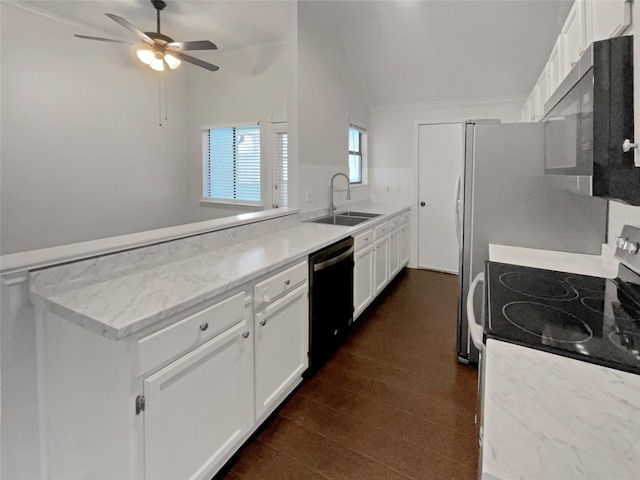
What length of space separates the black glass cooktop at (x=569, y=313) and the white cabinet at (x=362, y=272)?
131cm

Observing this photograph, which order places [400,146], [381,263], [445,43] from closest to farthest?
1. [381,263]
2. [445,43]
3. [400,146]

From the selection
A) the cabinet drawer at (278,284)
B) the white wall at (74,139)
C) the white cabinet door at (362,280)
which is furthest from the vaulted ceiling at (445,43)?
the white wall at (74,139)

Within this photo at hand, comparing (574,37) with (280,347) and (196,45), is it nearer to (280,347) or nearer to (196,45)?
(280,347)

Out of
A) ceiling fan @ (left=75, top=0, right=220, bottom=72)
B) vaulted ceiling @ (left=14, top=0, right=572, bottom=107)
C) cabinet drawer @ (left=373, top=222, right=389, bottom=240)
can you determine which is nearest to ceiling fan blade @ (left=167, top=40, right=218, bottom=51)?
ceiling fan @ (left=75, top=0, right=220, bottom=72)

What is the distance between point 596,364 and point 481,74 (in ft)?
13.8

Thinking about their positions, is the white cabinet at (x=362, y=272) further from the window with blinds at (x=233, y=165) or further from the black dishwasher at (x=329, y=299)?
the window with blinds at (x=233, y=165)

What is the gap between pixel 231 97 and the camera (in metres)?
5.07

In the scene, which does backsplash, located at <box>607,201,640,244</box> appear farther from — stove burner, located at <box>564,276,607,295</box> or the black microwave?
the black microwave

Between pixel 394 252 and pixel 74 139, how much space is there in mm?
3915

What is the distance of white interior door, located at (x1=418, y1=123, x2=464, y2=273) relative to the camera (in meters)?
4.72

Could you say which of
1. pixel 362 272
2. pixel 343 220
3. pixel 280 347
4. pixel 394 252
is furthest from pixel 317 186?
pixel 280 347

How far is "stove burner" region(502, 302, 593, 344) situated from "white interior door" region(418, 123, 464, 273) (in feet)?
12.0

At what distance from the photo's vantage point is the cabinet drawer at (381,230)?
136 inches

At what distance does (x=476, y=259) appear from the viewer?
249cm
